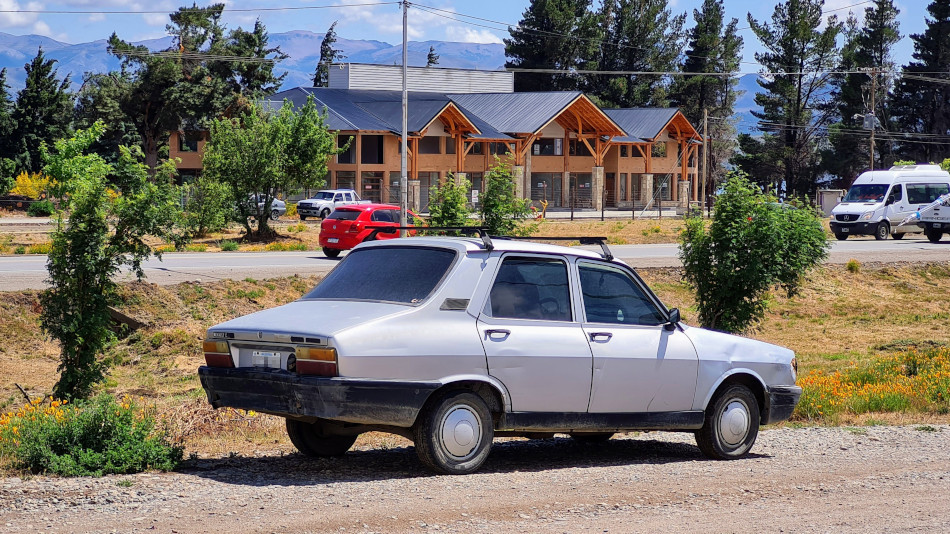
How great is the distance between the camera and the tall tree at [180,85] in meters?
72.0

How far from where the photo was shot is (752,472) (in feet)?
27.3

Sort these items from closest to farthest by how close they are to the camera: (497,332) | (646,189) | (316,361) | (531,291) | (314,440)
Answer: (316,361), (497,332), (531,291), (314,440), (646,189)

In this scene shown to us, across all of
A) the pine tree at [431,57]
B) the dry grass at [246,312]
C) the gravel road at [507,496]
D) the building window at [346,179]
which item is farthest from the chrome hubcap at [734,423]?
the pine tree at [431,57]

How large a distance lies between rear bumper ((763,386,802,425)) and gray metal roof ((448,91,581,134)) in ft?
200

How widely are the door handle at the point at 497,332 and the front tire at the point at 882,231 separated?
39.2m

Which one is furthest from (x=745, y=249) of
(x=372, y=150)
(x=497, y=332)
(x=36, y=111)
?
(x=36, y=111)

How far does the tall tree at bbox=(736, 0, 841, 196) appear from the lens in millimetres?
88312

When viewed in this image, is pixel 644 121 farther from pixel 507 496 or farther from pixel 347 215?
pixel 507 496

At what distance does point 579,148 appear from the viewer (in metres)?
78.6

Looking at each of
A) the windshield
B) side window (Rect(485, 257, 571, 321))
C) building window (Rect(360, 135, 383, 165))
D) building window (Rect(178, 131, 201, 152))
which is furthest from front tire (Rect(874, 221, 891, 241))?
building window (Rect(178, 131, 201, 152))

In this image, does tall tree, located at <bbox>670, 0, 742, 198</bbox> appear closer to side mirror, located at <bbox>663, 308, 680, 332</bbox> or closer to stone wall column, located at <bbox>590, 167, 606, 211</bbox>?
stone wall column, located at <bbox>590, 167, 606, 211</bbox>

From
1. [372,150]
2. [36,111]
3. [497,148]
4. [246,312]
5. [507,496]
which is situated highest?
[36,111]

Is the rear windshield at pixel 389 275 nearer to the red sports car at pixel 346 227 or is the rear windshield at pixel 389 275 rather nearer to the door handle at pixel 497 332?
the door handle at pixel 497 332

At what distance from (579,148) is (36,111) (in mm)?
35547
